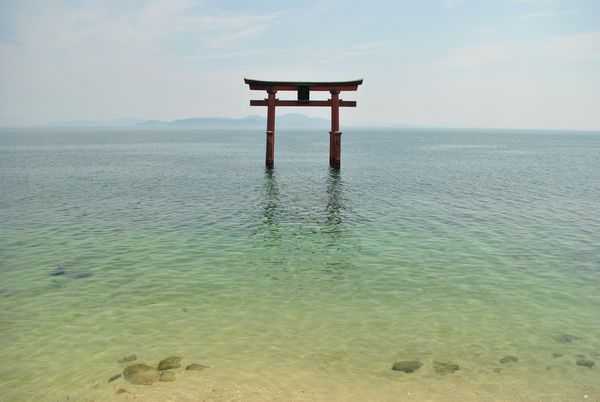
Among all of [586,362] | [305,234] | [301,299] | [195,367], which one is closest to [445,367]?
[586,362]

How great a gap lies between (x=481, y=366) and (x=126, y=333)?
6810 mm

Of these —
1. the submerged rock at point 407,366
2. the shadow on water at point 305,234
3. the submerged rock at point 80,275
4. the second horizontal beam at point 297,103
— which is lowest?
the submerged rock at point 407,366

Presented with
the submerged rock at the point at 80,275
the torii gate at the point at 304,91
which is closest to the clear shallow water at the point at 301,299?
the submerged rock at the point at 80,275

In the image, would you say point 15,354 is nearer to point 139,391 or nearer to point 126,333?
point 126,333

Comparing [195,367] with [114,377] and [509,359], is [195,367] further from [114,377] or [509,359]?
[509,359]

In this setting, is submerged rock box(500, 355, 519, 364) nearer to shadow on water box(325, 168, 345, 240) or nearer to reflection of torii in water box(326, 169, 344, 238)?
shadow on water box(325, 168, 345, 240)

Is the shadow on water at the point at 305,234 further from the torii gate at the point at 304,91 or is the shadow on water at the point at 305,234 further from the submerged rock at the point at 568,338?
the torii gate at the point at 304,91

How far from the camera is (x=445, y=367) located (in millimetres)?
7559

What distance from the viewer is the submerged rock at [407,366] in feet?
24.5

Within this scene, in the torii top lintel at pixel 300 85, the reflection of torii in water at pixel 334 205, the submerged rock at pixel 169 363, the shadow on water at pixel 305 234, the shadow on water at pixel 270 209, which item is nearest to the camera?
the submerged rock at pixel 169 363

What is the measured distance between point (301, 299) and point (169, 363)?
3882 millimetres

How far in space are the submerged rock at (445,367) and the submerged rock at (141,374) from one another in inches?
186

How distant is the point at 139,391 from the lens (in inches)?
265

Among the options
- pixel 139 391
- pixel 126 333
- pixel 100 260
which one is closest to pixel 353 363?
pixel 139 391
